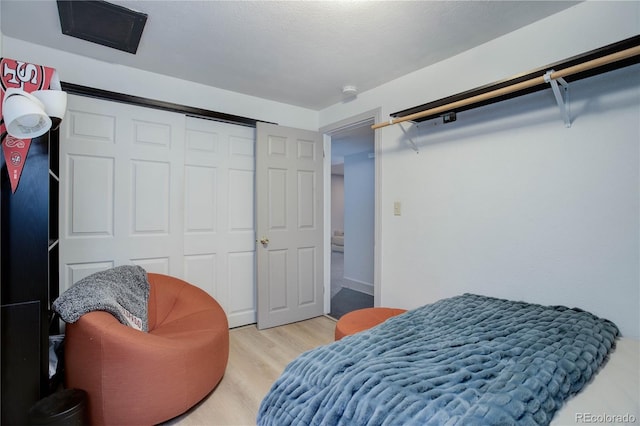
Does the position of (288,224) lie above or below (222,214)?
below

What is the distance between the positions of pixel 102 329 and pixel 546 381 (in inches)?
74.0

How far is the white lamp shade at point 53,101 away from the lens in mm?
1242

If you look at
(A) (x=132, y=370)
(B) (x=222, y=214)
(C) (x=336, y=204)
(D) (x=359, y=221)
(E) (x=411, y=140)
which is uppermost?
(E) (x=411, y=140)

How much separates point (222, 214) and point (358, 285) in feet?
8.69

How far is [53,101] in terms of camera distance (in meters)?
1.26

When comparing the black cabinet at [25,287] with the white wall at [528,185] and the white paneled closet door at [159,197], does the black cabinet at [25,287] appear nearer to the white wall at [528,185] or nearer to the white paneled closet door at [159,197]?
the white paneled closet door at [159,197]

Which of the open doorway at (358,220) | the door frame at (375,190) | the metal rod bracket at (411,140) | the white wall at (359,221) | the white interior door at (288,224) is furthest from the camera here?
the white wall at (359,221)

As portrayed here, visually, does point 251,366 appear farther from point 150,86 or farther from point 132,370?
point 150,86

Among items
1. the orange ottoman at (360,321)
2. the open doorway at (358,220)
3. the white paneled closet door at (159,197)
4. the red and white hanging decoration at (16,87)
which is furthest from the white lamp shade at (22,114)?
the open doorway at (358,220)

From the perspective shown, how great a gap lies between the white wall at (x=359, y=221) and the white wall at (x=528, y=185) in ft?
6.56

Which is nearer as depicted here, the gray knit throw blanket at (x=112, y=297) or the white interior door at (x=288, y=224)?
the gray knit throw blanket at (x=112, y=297)

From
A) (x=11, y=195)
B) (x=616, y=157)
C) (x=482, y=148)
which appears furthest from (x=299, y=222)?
(x=616, y=157)

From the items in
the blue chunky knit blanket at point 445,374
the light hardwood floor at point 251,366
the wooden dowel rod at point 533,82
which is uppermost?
the wooden dowel rod at point 533,82

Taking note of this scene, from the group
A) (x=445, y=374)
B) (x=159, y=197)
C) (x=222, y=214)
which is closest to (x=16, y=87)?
(x=159, y=197)
